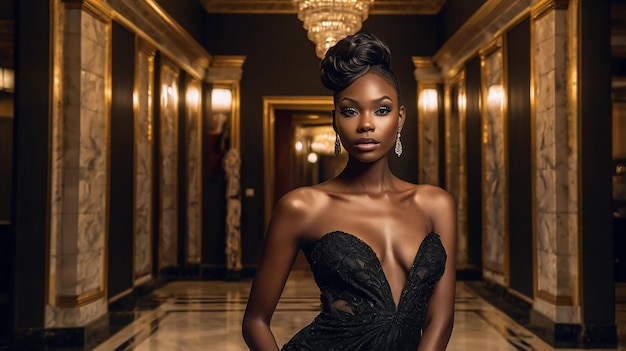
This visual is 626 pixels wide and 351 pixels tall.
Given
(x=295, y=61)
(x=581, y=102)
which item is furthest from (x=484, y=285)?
(x=295, y=61)

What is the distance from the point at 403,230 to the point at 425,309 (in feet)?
0.47

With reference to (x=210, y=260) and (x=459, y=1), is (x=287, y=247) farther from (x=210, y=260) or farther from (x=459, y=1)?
(x=210, y=260)

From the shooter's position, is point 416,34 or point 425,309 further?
point 416,34

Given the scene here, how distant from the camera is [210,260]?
1091 cm

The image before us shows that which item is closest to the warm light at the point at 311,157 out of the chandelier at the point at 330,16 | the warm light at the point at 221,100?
the warm light at the point at 221,100

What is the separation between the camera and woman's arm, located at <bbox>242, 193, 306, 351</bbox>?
1319 millimetres

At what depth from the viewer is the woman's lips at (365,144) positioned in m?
1.32

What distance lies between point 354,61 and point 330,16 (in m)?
5.89

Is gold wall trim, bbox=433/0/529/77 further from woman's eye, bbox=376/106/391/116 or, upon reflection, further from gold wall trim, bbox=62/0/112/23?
woman's eye, bbox=376/106/391/116

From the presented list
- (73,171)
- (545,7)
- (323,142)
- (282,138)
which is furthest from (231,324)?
(323,142)

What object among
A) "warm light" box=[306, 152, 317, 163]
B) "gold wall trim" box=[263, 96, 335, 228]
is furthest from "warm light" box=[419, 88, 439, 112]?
"warm light" box=[306, 152, 317, 163]

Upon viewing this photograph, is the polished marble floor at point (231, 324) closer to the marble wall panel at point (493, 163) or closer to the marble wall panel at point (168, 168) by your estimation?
the marble wall panel at point (493, 163)

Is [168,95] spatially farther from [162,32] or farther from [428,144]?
[428,144]

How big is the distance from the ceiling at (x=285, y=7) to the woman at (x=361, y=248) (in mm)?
9771
